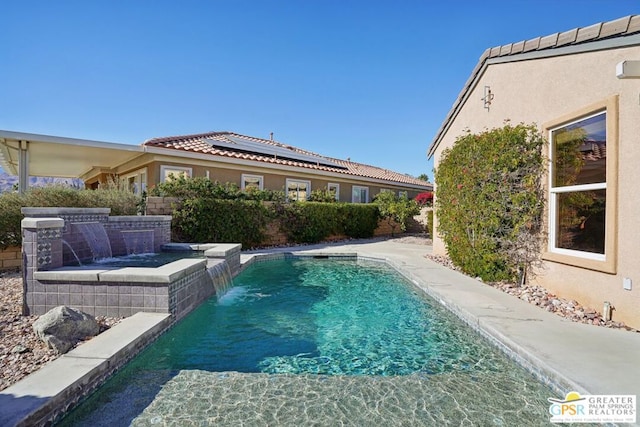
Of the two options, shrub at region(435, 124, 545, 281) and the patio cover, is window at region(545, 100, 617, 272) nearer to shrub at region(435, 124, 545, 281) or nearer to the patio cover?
shrub at region(435, 124, 545, 281)

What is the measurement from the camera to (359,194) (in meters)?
23.9

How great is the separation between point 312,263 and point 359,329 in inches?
271

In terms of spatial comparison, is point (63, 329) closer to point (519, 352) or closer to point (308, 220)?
point (519, 352)

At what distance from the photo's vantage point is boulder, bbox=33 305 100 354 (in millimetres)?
4059

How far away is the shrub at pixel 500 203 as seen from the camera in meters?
7.18

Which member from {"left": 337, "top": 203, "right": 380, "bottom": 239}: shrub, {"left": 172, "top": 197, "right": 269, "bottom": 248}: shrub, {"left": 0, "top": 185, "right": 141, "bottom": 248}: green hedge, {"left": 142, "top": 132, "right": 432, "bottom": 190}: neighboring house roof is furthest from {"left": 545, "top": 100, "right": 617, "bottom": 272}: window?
{"left": 142, "top": 132, "right": 432, "bottom": 190}: neighboring house roof

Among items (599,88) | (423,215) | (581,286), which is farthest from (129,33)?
(423,215)

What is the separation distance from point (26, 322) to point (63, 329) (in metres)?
1.29

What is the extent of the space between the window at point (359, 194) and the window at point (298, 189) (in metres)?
4.34

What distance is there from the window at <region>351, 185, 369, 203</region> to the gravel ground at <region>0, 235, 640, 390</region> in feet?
52.1

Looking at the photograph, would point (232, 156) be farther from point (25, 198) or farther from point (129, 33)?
point (25, 198)

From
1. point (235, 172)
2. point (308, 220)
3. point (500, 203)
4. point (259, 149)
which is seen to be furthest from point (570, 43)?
point (259, 149)

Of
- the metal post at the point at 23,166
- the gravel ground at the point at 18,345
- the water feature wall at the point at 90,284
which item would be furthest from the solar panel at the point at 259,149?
the gravel ground at the point at 18,345

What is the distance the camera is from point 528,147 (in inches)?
287
